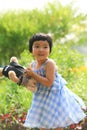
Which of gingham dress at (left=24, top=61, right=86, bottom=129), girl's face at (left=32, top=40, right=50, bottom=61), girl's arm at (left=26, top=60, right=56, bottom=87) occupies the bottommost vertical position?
gingham dress at (left=24, top=61, right=86, bottom=129)

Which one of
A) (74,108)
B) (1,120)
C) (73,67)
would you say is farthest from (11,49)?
(74,108)

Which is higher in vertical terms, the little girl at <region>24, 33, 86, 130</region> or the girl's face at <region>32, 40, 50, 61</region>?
the girl's face at <region>32, 40, 50, 61</region>

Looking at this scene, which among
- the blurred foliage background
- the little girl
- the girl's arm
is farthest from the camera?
the blurred foliage background

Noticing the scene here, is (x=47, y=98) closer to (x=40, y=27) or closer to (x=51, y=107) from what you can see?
(x=51, y=107)

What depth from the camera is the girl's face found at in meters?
4.41

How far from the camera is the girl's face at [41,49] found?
174 inches

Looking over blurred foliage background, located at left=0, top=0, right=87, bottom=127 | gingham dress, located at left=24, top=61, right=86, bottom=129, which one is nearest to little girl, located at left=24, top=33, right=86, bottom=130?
gingham dress, located at left=24, top=61, right=86, bottom=129

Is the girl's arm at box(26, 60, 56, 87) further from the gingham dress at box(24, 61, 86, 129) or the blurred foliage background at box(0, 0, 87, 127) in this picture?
the blurred foliage background at box(0, 0, 87, 127)

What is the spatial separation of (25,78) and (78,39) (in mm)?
8999

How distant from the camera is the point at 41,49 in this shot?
14.5ft

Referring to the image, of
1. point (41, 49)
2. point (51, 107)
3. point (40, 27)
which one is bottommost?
point (51, 107)

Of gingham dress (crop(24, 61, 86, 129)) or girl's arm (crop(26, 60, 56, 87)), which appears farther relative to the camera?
gingham dress (crop(24, 61, 86, 129))

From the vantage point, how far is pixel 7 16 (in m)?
12.4

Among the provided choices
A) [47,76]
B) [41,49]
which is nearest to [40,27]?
[41,49]
